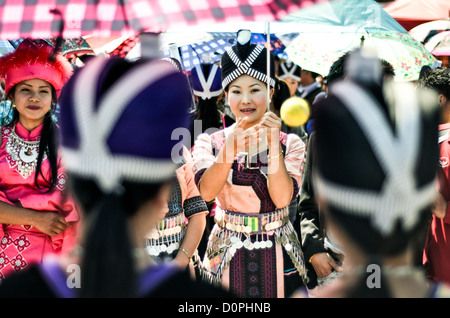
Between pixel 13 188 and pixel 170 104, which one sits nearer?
pixel 170 104

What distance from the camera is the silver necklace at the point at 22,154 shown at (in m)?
2.96

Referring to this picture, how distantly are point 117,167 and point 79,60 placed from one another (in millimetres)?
3498

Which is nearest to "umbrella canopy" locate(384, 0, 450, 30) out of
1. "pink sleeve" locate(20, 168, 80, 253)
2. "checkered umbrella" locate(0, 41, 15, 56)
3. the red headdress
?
"checkered umbrella" locate(0, 41, 15, 56)

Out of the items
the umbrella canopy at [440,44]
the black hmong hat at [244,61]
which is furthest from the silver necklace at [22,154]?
the umbrella canopy at [440,44]

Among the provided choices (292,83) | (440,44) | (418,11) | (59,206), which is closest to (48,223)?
(59,206)

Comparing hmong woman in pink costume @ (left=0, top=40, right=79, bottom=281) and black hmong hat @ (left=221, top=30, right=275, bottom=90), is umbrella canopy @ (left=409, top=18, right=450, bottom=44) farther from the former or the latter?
hmong woman in pink costume @ (left=0, top=40, right=79, bottom=281)

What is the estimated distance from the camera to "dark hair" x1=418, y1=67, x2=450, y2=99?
361 cm

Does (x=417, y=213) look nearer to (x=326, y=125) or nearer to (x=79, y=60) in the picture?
(x=326, y=125)

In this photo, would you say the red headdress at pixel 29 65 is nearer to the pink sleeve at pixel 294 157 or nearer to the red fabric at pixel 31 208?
the red fabric at pixel 31 208

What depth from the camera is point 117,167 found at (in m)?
1.34

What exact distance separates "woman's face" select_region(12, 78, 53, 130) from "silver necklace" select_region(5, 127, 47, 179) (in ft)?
0.34

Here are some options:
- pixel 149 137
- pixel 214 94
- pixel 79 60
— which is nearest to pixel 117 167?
pixel 149 137

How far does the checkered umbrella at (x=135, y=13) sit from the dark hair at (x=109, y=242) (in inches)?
36.2
